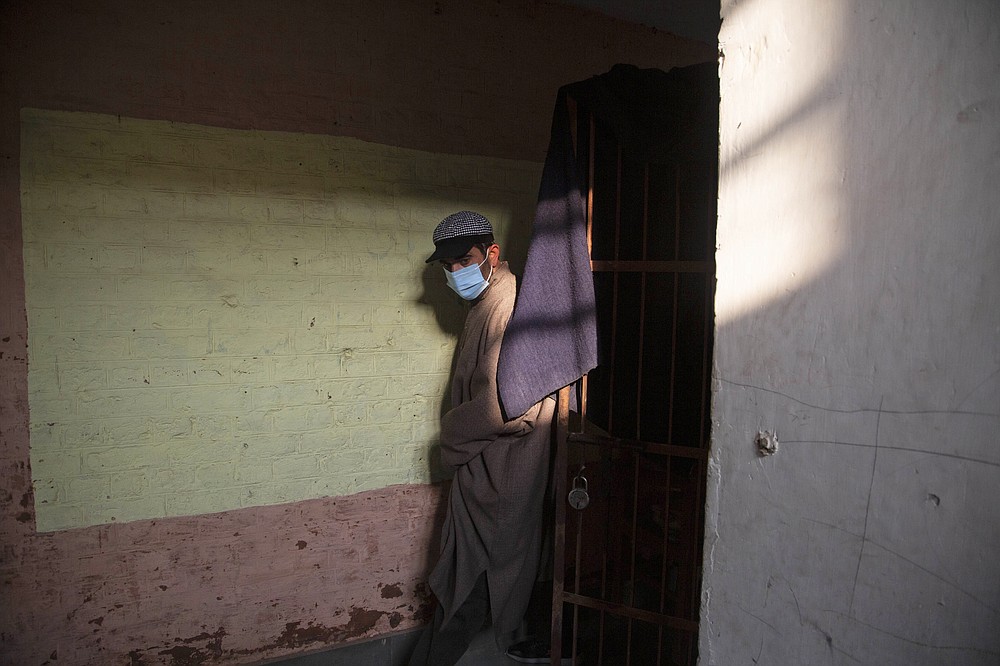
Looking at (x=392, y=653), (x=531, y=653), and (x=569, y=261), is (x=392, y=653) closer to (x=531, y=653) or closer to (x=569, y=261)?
(x=531, y=653)

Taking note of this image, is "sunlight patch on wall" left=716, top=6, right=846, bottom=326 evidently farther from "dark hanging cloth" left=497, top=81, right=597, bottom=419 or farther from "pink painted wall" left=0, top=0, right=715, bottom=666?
"pink painted wall" left=0, top=0, right=715, bottom=666

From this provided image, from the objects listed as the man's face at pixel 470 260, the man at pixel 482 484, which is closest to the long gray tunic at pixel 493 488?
the man at pixel 482 484

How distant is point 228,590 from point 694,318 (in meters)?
2.06

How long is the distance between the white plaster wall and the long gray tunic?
3.75 feet

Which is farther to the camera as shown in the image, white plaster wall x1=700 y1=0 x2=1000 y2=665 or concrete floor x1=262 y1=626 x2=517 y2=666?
concrete floor x1=262 y1=626 x2=517 y2=666

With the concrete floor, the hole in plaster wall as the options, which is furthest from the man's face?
the concrete floor

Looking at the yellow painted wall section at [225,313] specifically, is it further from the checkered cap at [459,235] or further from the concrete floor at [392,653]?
the concrete floor at [392,653]

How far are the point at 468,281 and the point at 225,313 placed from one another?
0.93 metres

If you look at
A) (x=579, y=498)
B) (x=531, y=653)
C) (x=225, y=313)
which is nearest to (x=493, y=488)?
(x=579, y=498)

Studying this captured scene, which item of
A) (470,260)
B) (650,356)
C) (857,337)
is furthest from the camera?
(470,260)

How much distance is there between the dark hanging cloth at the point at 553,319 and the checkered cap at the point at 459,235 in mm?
293

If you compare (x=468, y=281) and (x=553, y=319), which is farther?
(x=468, y=281)

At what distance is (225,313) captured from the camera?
2186 mm

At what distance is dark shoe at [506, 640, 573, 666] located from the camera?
249 centimetres
